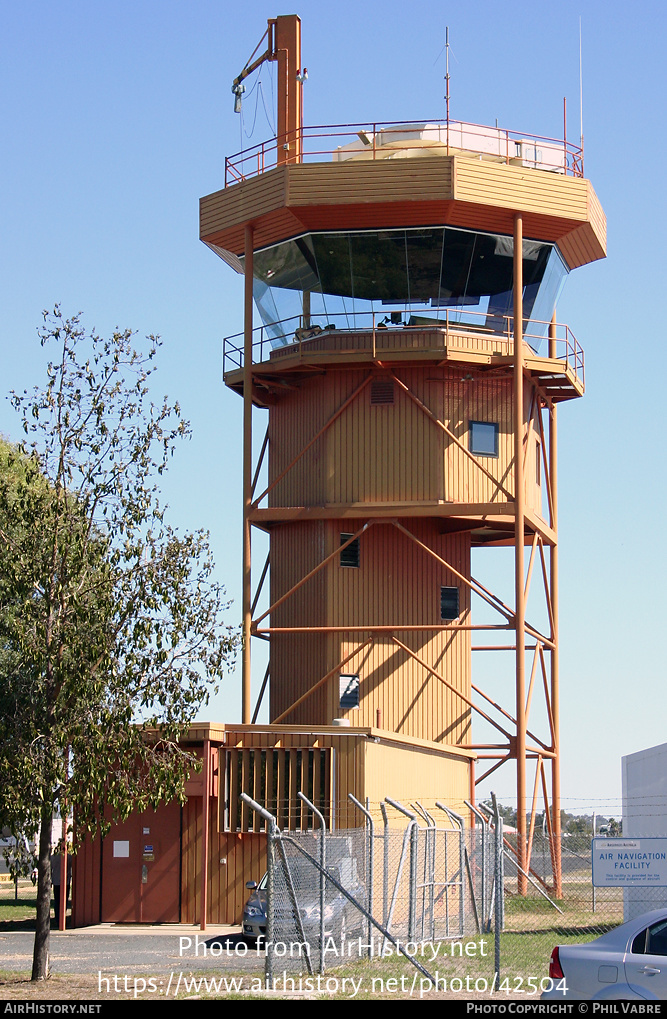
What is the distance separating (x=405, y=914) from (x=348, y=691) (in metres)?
11.1

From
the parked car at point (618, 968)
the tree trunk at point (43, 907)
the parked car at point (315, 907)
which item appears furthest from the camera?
the parked car at point (315, 907)

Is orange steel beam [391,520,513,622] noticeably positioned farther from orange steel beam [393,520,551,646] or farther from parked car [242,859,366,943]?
parked car [242,859,366,943]

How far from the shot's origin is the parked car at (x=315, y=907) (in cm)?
1945

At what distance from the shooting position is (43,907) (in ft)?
61.2

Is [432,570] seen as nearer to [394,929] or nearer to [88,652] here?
[394,929]

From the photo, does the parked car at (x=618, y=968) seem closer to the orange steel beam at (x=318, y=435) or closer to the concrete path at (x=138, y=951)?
the concrete path at (x=138, y=951)

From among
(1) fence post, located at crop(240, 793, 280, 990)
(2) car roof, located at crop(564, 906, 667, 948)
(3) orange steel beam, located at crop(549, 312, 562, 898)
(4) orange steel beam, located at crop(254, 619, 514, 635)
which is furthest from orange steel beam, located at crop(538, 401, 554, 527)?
(2) car roof, located at crop(564, 906, 667, 948)

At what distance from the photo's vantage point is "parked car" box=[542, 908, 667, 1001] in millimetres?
12492

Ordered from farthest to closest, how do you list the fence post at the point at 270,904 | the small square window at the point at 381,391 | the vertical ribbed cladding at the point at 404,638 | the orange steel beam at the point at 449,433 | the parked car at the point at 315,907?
the small square window at the point at 381,391
the vertical ribbed cladding at the point at 404,638
the orange steel beam at the point at 449,433
the parked car at the point at 315,907
the fence post at the point at 270,904

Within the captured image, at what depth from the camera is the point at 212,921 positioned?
89.0 feet

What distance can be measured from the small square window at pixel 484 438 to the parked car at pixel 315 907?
15.5 meters

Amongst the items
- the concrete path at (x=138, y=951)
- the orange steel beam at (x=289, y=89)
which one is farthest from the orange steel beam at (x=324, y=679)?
the orange steel beam at (x=289, y=89)

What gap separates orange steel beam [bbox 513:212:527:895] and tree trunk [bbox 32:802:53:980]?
16.1m

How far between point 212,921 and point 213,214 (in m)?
19.1
